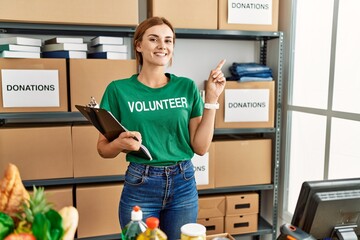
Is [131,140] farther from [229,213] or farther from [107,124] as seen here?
[229,213]

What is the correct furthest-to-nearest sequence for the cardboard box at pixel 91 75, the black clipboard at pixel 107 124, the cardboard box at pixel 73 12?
the cardboard box at pixel 91 75
the cardboard box at pixel 73 12
the black clipboard at pixel 107 124

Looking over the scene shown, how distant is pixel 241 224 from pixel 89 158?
3.66 feet

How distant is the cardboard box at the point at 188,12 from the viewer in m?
2.01

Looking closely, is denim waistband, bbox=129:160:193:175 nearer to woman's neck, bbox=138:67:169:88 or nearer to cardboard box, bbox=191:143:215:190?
woman's neck, bbox=138:67:169:88

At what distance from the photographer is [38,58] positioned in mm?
1858

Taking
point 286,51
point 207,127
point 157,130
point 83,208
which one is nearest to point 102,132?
point 157,130

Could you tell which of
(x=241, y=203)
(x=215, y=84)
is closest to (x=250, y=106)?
(x=241, y=203)

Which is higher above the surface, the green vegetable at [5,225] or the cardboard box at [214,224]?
the green vegetable at [5,225]

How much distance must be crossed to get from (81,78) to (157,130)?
771 millimetres

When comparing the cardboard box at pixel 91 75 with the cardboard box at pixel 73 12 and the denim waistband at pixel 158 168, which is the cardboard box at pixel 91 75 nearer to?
the cardboard box at pixel 73 12

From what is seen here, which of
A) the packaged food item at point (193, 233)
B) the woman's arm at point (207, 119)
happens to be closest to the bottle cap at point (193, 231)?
the packaged food item at point (193, 233)

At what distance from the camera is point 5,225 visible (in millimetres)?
668

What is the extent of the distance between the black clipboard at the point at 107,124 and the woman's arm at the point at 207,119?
0.79ft

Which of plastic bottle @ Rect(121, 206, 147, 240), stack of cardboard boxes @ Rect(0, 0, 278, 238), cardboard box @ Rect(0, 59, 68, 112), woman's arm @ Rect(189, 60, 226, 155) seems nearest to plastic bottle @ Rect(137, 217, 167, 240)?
plastic bottle @ Rect(121, 206, 147, 240)
